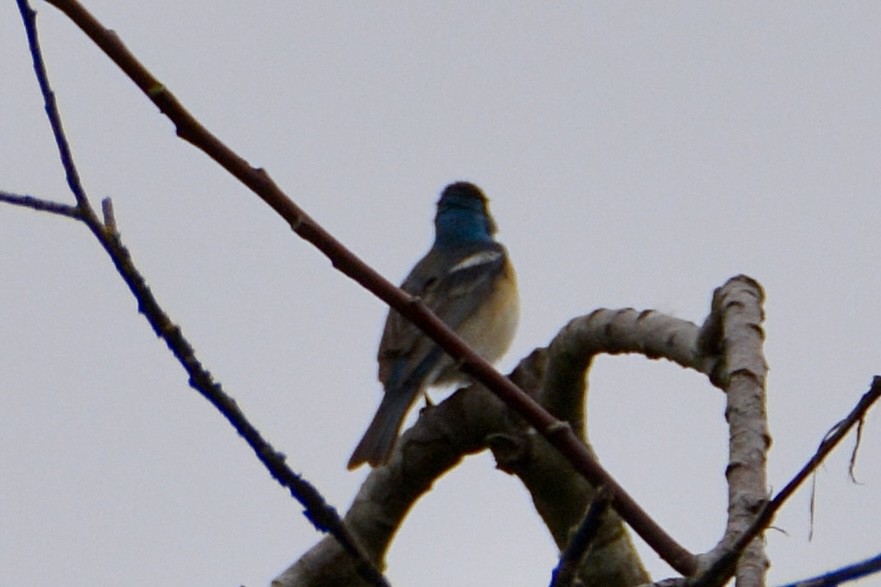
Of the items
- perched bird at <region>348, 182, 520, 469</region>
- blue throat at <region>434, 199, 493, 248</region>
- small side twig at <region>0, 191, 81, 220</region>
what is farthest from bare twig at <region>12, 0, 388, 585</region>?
blue throat at <region>434, 199, 493, 248</region>

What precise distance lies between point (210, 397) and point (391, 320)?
6.24m

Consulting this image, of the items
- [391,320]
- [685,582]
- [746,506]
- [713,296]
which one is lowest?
[685,582]

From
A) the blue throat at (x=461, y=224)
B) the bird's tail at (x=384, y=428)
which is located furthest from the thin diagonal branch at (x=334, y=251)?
the blue throat at (x=461, y=224)

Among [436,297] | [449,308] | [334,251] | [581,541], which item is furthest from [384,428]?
[581,541]

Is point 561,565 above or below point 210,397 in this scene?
below

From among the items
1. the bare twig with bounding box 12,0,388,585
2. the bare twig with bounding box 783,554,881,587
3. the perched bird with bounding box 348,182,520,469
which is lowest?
the bare twig with bounding box 783,554,881,587

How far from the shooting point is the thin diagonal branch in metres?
1.92

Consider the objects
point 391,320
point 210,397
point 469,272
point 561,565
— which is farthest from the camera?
point 469,272

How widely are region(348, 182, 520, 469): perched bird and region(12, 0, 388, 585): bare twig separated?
376 centimetres

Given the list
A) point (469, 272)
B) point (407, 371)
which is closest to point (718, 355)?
point (407, 371)

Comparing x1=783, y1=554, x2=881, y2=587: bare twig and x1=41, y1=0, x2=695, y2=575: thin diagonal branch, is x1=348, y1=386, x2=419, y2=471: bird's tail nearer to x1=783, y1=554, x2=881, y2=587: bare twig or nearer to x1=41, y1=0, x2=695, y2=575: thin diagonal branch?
x1=41, y1=0, x2=695, y2=575: thin diagonal branch

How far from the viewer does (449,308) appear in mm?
8391

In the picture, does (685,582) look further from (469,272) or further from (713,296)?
(469,272)

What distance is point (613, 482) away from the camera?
206cm
